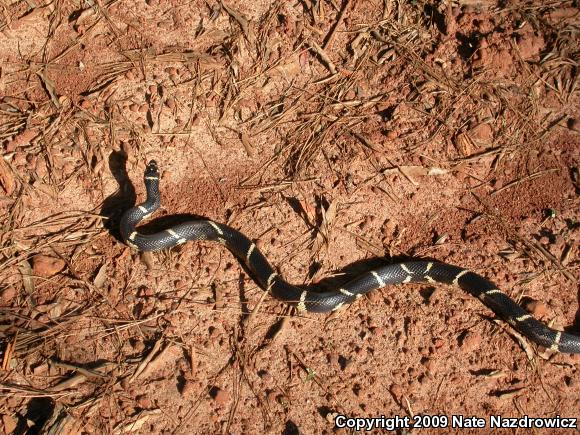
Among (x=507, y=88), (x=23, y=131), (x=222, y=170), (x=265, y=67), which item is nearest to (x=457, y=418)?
(x=222, y=170)

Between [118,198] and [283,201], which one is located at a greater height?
[118,198]

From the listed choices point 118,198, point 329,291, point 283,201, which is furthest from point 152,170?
point 329,291

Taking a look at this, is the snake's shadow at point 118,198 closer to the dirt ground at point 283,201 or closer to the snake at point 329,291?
the dirt ground at point 283,201

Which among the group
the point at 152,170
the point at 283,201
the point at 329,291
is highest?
the point at 152,170

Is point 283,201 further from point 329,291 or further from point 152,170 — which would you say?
point 152,170

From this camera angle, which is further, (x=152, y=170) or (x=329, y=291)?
(x=152, y=170)

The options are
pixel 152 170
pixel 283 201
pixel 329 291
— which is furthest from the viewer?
pixel 283 201

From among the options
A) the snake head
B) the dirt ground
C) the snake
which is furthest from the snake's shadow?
the snake head

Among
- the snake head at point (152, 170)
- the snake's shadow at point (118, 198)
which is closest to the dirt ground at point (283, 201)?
the snake's shadow at point (118, 198)
